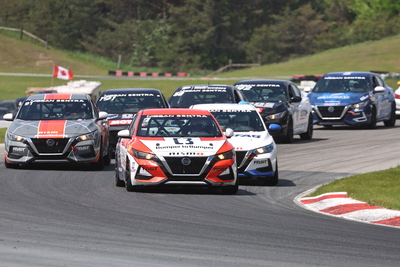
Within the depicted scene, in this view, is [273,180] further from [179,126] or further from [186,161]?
[186,161]

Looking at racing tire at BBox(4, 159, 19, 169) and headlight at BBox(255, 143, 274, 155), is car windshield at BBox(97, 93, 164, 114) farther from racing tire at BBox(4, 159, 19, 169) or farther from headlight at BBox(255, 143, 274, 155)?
headlight at BBox(255, 143, 274, 155)

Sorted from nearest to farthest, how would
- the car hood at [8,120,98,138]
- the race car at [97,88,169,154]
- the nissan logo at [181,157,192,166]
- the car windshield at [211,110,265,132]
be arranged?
1. the nissan logo at [181,157,192,166]
2. the car windshield at [211,110,265,132]
3. the car hood at [8,120,98,138]
4. the race car at [97,88,169,154]

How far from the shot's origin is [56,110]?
18.3 meters

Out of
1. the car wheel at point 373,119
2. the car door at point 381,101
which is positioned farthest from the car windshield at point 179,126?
the car door at point 381,101

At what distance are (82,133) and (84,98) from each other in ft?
5.74

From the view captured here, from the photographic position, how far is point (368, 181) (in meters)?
14.7

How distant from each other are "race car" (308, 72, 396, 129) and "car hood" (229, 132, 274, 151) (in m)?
11.7

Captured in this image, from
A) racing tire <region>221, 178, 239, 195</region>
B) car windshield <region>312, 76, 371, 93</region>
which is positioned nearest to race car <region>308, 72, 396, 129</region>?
car windshield <region>312, 76, 371, 93</region>

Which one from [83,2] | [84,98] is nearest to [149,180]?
[84,98]

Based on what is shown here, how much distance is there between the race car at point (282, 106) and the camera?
2320 cm

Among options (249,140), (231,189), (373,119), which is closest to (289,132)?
(373,119)

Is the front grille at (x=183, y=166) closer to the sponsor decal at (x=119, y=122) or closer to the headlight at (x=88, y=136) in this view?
the headlight at (x=88, y=136)

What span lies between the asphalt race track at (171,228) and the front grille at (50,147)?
1.57 feet

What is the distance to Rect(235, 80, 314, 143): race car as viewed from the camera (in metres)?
23.2
